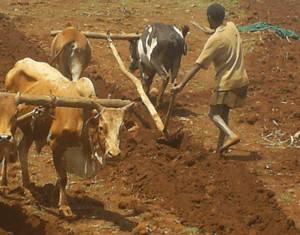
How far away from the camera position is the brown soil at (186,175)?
7.04 meters

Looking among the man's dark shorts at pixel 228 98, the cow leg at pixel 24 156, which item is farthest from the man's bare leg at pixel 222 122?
the cow leg at pixel 24 156

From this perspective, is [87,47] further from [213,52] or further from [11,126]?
[11,126]

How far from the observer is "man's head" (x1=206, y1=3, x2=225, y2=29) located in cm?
848

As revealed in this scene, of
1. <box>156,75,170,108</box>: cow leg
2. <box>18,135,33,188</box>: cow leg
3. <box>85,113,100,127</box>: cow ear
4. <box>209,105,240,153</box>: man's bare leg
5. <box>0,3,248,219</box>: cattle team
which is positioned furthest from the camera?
<box>156,75,170,108</box>: cow leg

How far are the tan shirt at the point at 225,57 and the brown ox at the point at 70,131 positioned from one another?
2024mm

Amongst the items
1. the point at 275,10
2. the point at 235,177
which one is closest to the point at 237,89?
the point at 235,177

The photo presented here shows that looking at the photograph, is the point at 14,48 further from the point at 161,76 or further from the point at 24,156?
the point at 24,156

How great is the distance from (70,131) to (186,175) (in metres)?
2.16

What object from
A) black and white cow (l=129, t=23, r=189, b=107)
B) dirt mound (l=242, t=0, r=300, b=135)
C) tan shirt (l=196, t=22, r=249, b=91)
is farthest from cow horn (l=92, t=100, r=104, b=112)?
dirt mound (l=242, t=0, r=300, b=135)

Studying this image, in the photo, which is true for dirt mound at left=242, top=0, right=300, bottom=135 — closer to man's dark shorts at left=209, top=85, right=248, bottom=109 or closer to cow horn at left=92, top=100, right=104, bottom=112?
man's dark shorts at left=209, top=85, right=248, bottom=109

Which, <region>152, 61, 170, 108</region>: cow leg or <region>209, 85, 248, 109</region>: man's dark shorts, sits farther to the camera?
<region>152, 61, 170, 108</region>: cow leg

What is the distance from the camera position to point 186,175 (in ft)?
27.6

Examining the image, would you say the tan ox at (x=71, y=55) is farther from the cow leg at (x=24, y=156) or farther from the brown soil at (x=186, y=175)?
the cow leg at (x=24, y=156)

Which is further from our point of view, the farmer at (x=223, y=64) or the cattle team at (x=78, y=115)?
the farmer at (x=223, y=64)
